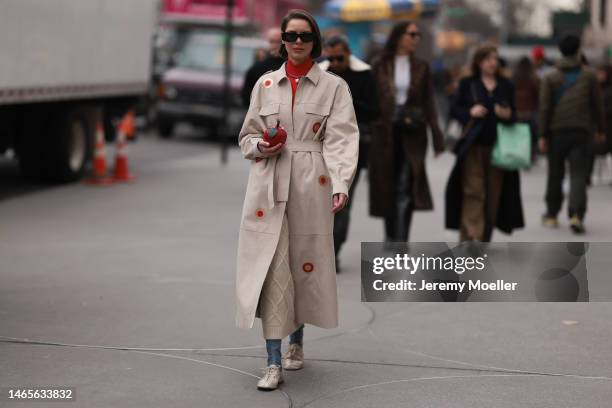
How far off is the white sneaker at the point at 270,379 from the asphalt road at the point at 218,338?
4cm

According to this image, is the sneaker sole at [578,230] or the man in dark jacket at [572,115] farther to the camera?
the sneaker sole at [578,230]

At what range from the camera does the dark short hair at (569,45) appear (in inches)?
487

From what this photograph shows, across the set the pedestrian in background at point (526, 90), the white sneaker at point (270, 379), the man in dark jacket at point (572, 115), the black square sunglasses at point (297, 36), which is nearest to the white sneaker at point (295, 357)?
the white sneaker at point (270, 379)

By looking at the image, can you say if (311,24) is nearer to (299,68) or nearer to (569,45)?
(299,68)

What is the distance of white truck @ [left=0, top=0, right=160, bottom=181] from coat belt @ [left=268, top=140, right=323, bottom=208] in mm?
8022

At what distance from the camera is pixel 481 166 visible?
10789 millimetres

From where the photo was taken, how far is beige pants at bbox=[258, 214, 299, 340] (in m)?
6.18

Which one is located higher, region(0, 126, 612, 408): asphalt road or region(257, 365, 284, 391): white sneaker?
region(257, 365, 284, 391): white sneaker

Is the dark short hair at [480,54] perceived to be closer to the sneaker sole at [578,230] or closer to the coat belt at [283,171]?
the sneaker sole at [578,230]

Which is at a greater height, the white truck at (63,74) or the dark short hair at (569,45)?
the dark short hair at (569,45)

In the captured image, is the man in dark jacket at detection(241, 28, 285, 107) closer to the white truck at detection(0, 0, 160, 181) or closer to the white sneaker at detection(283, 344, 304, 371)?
the white truck at detection(0, 0, 160, 181)

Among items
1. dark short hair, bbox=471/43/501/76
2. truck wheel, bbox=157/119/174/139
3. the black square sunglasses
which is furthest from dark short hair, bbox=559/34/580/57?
truck wheel, bbox=157/119/174/139

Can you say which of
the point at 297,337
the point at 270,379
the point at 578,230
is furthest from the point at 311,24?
the point at 578,230

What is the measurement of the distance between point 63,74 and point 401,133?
6480mm
